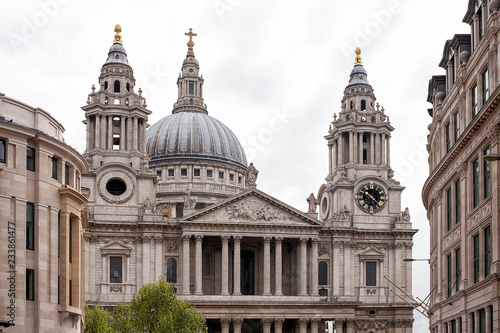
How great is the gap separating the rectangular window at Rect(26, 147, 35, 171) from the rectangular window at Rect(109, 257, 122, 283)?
60.0 meters

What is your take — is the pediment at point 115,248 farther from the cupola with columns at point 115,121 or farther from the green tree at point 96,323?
the green tree at point 96,323

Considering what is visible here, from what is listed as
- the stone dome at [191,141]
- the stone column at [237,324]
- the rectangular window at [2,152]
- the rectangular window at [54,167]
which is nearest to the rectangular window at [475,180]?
the rectangular window at [54,167]

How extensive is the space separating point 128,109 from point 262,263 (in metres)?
23.7

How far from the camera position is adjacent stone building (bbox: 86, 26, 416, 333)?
108 metres

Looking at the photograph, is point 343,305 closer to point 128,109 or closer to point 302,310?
point 302,310

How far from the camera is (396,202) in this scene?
116m

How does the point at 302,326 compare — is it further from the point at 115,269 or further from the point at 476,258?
the point at 476,258

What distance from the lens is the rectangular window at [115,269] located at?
107562mm

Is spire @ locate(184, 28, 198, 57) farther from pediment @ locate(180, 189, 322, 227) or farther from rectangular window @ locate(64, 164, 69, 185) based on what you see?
rectangular window @ locate(64, 164, 69, 185)

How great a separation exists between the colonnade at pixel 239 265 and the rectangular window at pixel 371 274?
707 cm

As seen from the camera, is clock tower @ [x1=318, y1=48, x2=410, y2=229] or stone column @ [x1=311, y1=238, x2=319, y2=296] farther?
clock tower @ [x1=318, y1=48, x2=410, y2=229]

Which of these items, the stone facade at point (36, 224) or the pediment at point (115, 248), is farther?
the pediment at point (115, 248)

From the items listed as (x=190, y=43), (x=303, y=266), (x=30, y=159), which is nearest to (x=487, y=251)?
(x=30, y=159)

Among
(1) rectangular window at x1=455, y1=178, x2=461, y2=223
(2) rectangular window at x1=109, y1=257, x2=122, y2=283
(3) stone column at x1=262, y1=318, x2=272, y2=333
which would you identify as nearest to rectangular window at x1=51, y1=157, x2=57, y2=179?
(1) rectangular window at x1=455, y1=178, x2=461, y2=223
